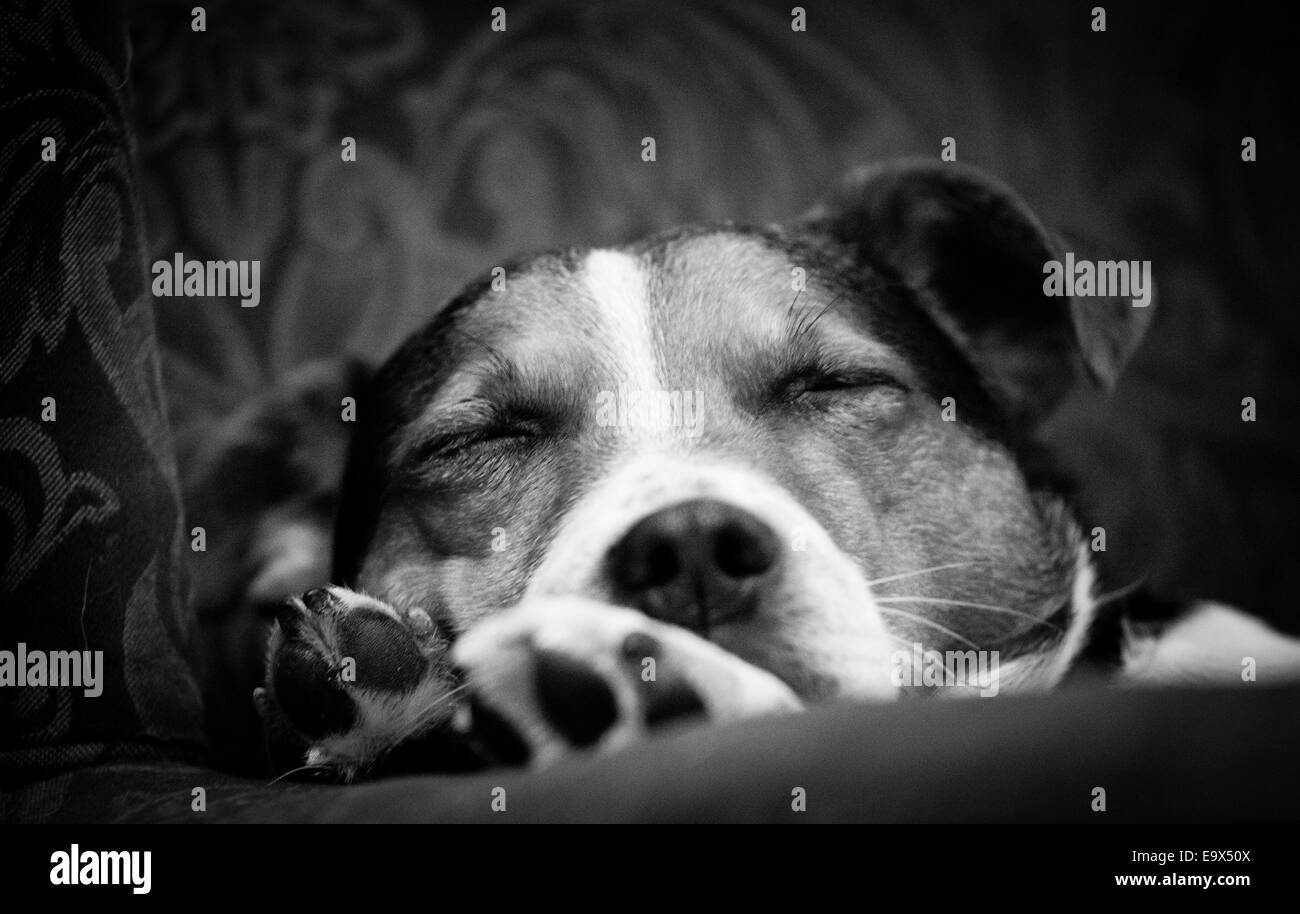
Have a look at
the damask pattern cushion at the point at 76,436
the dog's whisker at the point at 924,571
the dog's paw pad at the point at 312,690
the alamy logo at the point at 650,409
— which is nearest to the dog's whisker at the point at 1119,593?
the dog's whisker at the point at 924,571

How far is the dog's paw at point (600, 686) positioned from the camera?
870mm

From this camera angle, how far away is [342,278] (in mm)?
1736

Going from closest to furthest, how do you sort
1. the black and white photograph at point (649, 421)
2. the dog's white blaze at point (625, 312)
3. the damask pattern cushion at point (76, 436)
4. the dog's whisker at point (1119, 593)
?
the black and white photograph at point (649, 421) < the damask pattern cushion at point (76, 436) < the dog's white blaze at point (625, 312) < the dog's whisker at point (1119, 593)

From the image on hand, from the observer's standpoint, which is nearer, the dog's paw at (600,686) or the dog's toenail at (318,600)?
the dog's paw at (600,686)

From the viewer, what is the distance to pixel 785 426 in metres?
1.34

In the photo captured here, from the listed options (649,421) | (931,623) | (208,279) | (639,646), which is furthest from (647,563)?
(208,279)

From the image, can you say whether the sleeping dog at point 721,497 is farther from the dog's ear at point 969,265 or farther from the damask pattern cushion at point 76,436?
the damask pattern cushion at point 76,436
